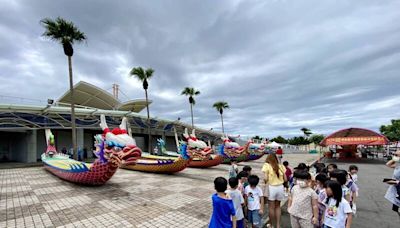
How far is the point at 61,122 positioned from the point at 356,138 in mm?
32764

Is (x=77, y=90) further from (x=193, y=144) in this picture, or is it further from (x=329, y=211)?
(x=329, y=211)


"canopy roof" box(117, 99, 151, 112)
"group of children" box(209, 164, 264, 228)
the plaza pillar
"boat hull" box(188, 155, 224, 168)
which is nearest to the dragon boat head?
"group of children" box(209, 164, 264, 228)

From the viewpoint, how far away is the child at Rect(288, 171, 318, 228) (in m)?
2.99

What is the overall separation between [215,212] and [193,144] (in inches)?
396

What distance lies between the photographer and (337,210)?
271 centimetres

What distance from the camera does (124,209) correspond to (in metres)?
5.47

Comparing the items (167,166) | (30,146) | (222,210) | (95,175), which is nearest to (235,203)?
(222,210)

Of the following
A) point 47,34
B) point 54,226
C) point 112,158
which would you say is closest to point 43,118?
point 47,34

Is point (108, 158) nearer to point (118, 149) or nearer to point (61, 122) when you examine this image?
point (118, 149)

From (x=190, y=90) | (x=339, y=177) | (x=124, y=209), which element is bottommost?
(x=124, y=209)

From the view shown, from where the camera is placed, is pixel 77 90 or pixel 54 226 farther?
pixel 77 90

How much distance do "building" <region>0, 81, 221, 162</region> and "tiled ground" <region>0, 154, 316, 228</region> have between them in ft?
35.7

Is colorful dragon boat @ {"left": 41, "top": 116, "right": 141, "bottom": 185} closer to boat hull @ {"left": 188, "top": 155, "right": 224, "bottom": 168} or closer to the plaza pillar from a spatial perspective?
boat hull @ {"left": 188, "top": 155, "right": 224, "bottom": 168}

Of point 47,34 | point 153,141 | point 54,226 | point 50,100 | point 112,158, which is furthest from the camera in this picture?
point 153,141
